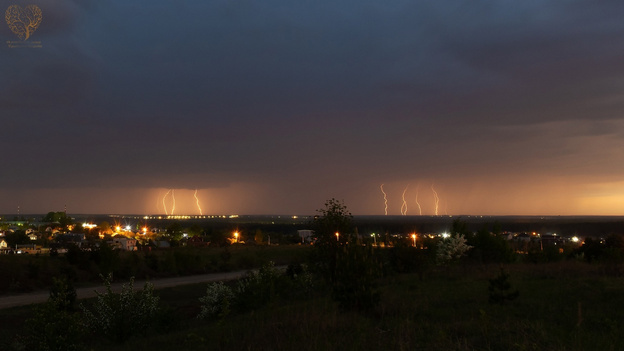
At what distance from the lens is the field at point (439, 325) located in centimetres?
925

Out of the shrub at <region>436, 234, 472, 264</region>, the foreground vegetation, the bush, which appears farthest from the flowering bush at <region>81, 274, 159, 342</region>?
the shrub at <region>436, 234, 472, 264</region>

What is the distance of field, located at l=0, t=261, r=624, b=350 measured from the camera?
30.3ft

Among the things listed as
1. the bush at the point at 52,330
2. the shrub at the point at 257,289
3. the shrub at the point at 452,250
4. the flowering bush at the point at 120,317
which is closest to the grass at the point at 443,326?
the bush at the point at 52,330

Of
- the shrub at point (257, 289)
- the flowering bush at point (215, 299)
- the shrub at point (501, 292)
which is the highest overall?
the shrub at point (501, 292)

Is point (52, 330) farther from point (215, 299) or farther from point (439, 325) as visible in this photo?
point (215, 299)

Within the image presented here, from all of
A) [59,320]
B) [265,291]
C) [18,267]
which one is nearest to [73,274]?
[18,267]

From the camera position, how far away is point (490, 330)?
10555 mm

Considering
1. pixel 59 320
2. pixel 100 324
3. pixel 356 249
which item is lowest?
pixel 100 324

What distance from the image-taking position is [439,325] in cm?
1134

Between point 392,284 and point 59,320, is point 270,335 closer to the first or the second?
point 59,320

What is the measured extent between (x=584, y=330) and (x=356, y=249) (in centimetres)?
584

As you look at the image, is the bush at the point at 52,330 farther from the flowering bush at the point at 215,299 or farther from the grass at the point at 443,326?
the flowering bush at the point at 215,299

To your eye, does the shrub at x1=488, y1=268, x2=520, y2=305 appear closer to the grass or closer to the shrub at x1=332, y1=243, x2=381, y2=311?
the grass

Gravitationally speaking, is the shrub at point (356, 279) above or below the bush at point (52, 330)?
above
